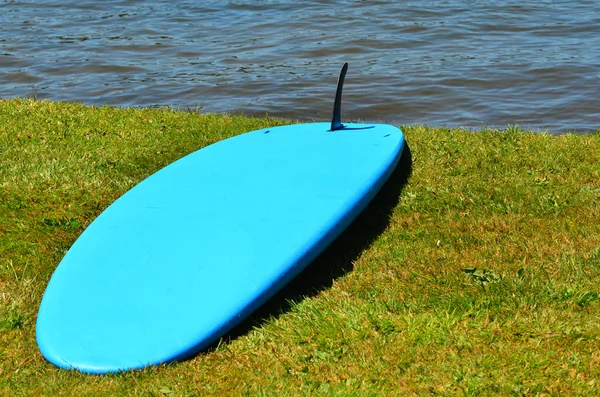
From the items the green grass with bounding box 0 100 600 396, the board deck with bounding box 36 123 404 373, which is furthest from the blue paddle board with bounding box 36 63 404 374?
the green grass with bounding box 0 100 600 396

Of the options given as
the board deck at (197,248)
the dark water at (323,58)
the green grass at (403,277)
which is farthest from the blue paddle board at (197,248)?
the dark water at (323,58)

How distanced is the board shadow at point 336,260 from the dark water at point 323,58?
13.6ft

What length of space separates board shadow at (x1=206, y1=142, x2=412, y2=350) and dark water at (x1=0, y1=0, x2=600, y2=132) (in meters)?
4.15

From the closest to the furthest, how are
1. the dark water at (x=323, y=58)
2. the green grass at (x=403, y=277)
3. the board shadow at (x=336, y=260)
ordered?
the green grass at (x=403, y=277) → the board shadow at (x=336, y=260) → the dark water at (x=323, y=58)

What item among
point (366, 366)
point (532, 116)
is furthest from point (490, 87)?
point (366, 366)

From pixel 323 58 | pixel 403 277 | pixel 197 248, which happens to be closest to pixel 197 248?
pixel 197 248

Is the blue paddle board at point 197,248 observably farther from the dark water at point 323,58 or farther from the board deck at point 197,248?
the dark water at point 323,58

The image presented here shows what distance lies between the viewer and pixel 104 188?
20.1 ft

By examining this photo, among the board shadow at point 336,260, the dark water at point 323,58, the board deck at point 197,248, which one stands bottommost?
the dark water at point 323,58

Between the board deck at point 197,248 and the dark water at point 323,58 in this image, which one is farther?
the dark water at point 323,58

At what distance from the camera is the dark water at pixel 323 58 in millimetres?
10805

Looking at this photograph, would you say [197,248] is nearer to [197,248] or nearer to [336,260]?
[197,248]

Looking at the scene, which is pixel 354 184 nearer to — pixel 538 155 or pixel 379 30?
pixel 538 155

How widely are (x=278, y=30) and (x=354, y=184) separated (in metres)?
9.70
